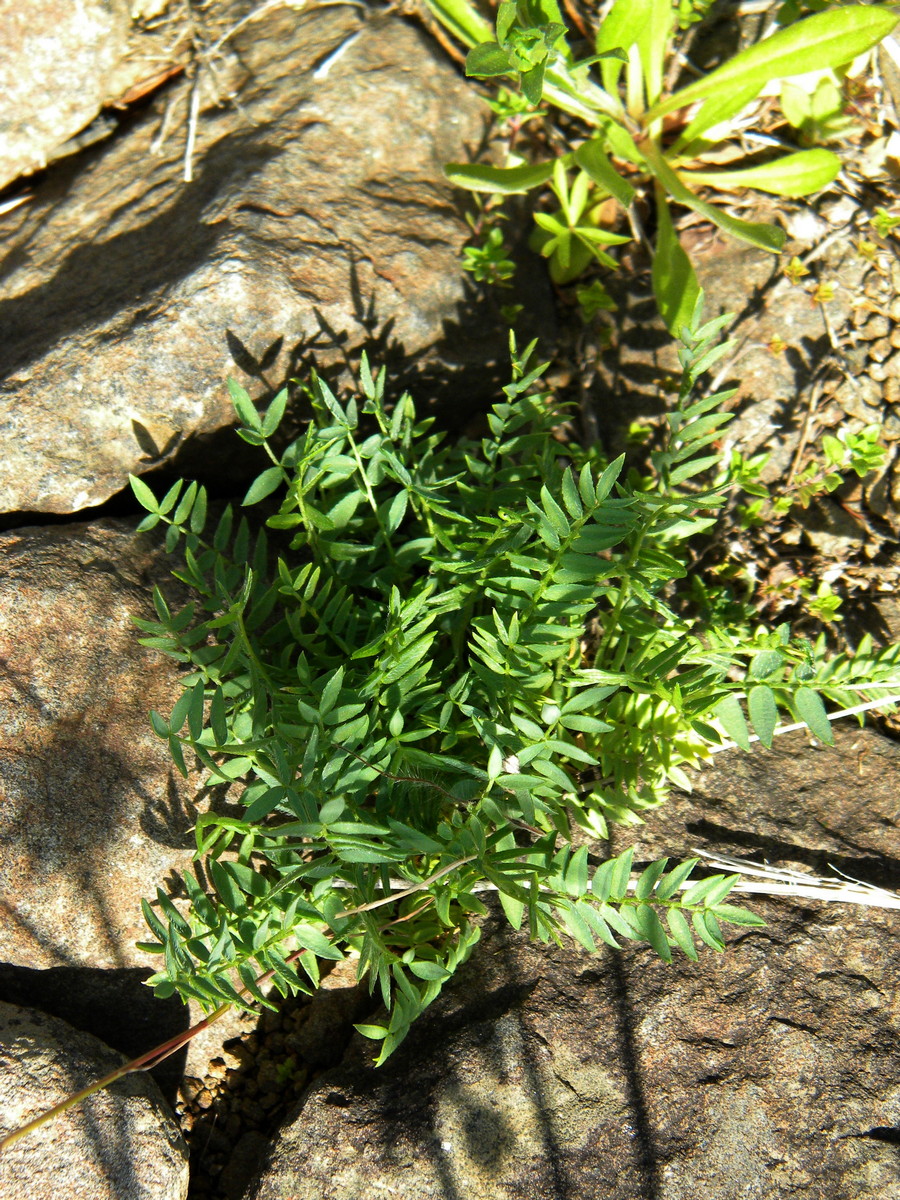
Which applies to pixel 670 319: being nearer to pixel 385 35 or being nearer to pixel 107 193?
pixel 385 35

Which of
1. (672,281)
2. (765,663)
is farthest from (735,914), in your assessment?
(672,281)

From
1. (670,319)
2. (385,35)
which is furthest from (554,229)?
(385,35)

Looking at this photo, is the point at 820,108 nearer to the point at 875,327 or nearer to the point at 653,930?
the point at 875,327

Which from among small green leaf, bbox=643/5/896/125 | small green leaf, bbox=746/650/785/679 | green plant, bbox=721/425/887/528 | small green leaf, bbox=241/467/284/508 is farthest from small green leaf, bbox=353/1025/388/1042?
small green leaf, bbox=643/5/896/125

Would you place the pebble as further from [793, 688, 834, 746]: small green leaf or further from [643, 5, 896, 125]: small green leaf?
[793, 688, 834, 746]: small green leaf

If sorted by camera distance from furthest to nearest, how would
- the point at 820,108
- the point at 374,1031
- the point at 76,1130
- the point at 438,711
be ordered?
the point at 820,108 → the point at 438,711 → the point at 76,1130 → the point at 374,1031
